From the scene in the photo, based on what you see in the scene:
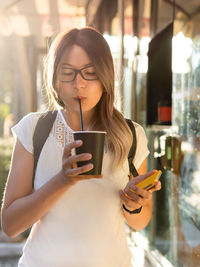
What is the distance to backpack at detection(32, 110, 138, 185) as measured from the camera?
139cm

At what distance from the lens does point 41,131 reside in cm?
142

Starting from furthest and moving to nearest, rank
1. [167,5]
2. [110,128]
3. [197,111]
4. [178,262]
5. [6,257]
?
[6,257] → [167,5] → [178,262] → [197,111] → [110,128]

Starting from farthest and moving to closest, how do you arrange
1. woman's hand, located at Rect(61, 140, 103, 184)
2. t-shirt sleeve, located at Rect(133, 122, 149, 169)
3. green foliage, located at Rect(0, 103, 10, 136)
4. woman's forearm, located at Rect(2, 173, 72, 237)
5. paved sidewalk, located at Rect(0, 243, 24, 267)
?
green foliage, located at Rect(0, 103, 10, 136), paved sidewalk, located at Rect(0, 243, 24, 267), t-shirt sleeve, located at Rect(133, 122, 149, 169), woman's forearm, located at Rect(2, 173, 72, 237), woman's hand, located at Rect(61, 140, 103, 184)

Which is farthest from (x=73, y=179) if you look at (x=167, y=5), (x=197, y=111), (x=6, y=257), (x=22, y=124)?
(x=6, y=257)

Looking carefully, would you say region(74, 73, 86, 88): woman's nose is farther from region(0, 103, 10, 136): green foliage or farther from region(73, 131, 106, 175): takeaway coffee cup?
region(0, 103, 10, 136): green foliage

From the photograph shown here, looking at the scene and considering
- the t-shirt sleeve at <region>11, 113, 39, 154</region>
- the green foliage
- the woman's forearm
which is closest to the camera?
the woman's forearm

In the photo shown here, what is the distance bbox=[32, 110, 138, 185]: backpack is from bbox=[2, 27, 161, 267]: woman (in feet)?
0.06

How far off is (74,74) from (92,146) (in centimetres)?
31

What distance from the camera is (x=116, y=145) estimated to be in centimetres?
145

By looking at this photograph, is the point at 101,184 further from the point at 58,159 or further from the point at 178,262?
the point at 178,262

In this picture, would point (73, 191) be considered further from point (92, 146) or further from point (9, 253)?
point (9, 253)

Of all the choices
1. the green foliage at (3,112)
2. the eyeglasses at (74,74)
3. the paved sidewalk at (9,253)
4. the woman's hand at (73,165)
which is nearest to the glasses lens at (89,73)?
the eyeglasses at (74,74)

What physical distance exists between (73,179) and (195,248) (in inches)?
58.5

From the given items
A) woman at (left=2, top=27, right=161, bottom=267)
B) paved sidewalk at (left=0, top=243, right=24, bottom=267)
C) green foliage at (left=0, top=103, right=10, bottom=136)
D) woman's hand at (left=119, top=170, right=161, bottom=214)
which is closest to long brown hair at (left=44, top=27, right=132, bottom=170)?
woman at (left=2, top=27, right=161, bottom=267)
